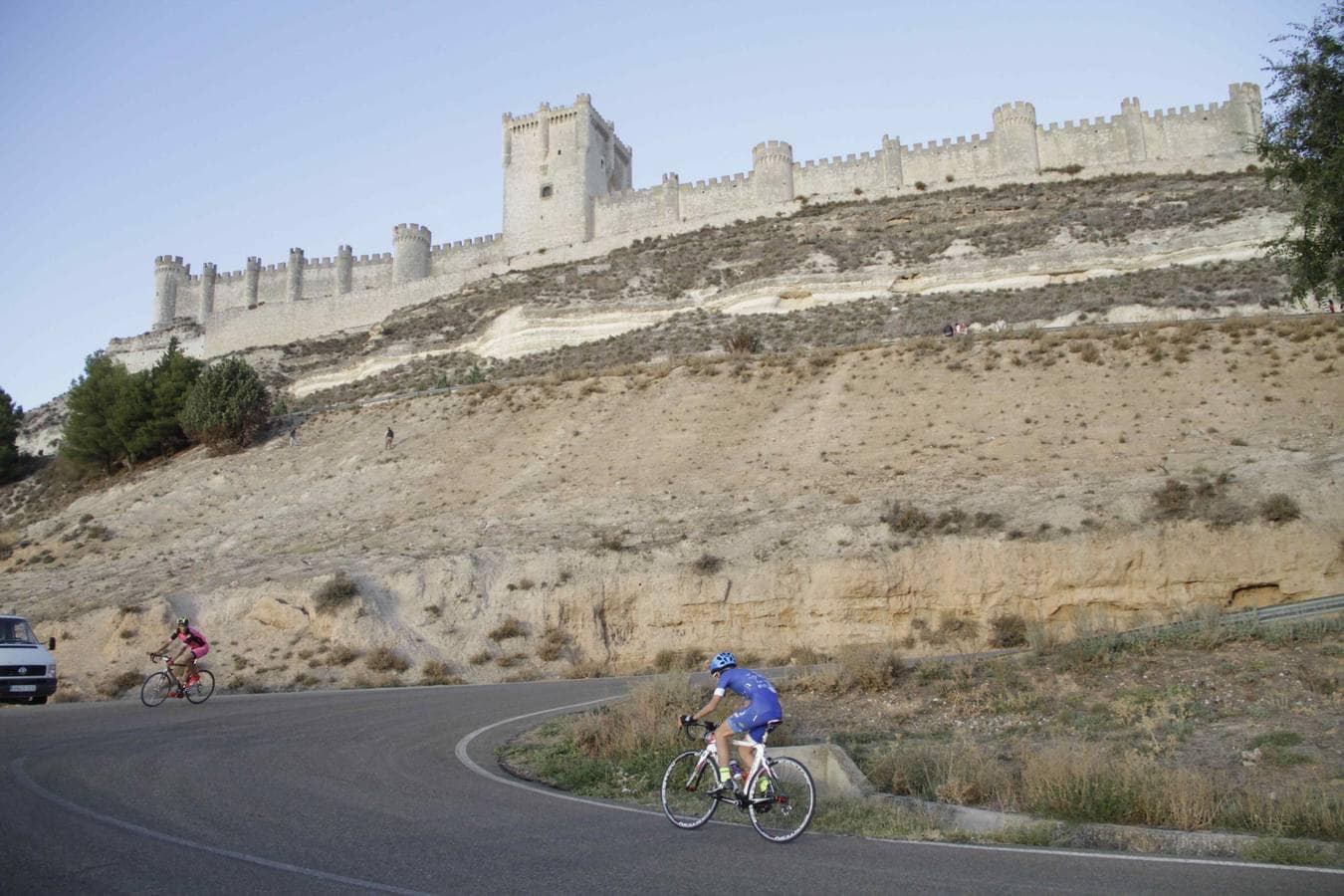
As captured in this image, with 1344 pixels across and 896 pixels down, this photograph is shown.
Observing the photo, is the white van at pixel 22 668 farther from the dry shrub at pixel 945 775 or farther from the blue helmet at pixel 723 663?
the dry shrub at pixel 945 775

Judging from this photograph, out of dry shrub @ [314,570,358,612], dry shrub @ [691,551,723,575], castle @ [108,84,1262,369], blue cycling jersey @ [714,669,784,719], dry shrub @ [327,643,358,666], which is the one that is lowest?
dry shrub @ [327,643,358,666]

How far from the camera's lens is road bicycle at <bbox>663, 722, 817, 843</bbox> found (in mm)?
7441

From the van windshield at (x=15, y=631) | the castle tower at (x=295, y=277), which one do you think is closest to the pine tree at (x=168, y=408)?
the van windshield at (x=15, y=631)

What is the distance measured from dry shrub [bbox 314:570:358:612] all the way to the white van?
5297mm

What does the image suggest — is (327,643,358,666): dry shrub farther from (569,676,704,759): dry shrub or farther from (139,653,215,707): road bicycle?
(569,676,704,759): dry shrub

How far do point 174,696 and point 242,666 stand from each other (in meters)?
3.68

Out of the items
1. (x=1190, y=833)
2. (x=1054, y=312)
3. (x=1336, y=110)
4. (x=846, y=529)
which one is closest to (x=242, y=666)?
(x=846, y=529)

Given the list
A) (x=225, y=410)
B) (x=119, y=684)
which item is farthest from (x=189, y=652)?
(x=225, y=410)

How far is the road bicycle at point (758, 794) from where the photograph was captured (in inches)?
293

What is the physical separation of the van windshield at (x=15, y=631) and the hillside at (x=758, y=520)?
2.86 meters

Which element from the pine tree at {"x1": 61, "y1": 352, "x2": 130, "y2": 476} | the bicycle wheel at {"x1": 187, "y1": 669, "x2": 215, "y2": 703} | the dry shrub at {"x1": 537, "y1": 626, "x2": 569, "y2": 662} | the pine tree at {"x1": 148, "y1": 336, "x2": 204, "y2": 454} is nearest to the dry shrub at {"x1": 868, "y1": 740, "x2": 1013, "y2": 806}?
the dry shrub at {"x1": 537, "y1": 626, "x2": 569, "y2": 662}

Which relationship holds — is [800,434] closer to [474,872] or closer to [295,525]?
[295,525]

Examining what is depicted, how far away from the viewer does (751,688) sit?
7.86m

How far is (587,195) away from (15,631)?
2232 inches
